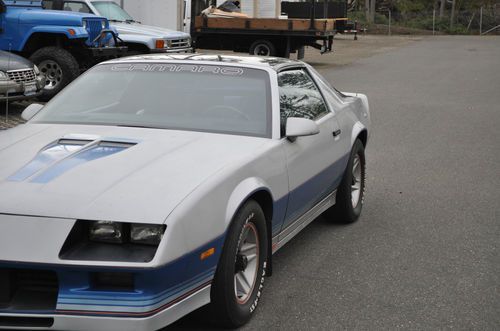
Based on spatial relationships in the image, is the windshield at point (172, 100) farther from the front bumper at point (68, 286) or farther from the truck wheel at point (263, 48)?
the truck wheel at point (263, 48)

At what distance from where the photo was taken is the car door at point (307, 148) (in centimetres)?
511

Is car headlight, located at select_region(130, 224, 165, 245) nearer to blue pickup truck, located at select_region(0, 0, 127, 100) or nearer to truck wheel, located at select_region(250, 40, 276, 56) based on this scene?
→ blue pickup truck, located at select_region(0, 0, 127, 100)

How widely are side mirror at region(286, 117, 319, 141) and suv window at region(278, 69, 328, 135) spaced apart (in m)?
0.11

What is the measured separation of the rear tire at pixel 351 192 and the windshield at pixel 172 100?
1439 millimetres

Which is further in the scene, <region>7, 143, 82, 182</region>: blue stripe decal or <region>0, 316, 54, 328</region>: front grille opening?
<region>7, 143, 82, 182</region>: blue stripe decal

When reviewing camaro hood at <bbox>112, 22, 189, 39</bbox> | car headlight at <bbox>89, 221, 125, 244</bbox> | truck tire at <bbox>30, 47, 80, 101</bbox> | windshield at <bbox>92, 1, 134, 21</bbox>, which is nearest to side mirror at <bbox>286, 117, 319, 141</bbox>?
car headlight at <bbox>89, 221, 125, 244</bbox>

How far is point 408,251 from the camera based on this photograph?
5.95 m

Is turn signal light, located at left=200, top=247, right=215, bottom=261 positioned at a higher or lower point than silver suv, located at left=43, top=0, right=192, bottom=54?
lower

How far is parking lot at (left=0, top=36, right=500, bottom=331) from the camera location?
15.1ft

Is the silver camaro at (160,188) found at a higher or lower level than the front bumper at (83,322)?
higher

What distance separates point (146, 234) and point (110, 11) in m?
A: 15.5

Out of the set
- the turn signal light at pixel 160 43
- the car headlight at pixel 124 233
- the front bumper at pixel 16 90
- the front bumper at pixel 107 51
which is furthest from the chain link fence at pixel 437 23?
the car headlight at pixel 124 233

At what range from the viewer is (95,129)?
16.1 feet

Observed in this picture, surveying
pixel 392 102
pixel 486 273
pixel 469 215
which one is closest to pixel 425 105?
pixel 392 102
